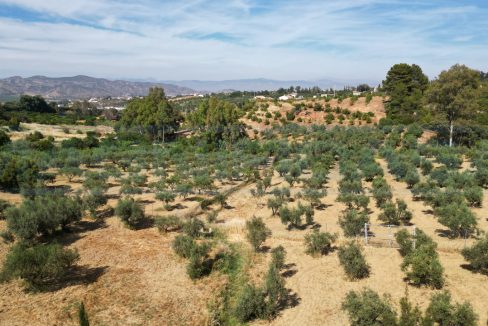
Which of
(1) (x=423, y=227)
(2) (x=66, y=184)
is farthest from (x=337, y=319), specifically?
(2) (x=66, y=184)

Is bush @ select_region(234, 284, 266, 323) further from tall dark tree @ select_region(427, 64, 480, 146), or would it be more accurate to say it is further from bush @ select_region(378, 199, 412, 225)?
tall dark tree @ select_region(427, 64, 480, 146)

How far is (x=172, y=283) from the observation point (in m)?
15.0

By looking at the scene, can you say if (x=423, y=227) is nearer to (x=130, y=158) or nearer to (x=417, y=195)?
(x=417, y=195)

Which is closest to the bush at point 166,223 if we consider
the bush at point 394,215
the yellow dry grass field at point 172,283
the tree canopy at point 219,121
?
the yellow dry grass field at point 172,283

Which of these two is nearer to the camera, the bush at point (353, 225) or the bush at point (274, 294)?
the bush at point (274, 294)

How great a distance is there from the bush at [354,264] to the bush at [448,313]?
3316mm

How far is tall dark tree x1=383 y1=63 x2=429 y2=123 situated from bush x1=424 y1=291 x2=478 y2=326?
46.4 meters

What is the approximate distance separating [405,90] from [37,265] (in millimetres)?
55480

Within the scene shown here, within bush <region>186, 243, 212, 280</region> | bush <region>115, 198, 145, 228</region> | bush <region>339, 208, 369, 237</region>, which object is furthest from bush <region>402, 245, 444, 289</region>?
bush <region>115, 198, 145, 228</region>

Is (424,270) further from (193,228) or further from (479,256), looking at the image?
(193,228)

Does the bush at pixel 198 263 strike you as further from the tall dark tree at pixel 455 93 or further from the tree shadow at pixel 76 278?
the tall dark tree at pixel 455 93

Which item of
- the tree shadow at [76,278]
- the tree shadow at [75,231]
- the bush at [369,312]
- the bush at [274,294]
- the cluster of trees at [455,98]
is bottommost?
the tree shadow at [76,278]

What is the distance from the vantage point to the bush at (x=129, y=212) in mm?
20516

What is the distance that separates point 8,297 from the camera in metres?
13.9
